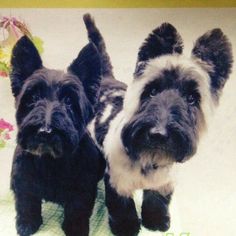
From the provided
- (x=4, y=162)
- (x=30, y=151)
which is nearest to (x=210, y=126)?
(x=30, y=151)

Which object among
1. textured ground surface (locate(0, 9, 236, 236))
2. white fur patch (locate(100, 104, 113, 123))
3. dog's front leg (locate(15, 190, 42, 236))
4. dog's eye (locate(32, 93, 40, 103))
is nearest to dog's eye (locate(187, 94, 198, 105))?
textured ground surface (locate(0, 9, 236, 236))

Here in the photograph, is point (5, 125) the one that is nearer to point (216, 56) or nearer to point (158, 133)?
point (158, 133)

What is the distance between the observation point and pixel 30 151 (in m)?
1.71

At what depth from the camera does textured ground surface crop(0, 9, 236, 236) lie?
1.86 meters

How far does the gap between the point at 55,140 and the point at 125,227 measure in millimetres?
429

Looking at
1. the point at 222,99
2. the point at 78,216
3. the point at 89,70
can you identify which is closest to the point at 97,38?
the point at 89,70

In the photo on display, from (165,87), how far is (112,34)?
0.33 metres

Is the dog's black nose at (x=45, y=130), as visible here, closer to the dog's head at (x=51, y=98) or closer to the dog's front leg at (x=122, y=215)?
the dog's head at (x=51, y=98)

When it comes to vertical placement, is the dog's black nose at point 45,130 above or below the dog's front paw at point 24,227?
above

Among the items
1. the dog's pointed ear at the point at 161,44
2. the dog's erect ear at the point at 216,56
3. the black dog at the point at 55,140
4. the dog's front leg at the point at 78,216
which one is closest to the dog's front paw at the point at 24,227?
the black dog at the point at 55,140

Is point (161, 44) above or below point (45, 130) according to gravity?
above

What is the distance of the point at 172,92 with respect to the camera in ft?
5.68

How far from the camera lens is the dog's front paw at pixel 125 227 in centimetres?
181

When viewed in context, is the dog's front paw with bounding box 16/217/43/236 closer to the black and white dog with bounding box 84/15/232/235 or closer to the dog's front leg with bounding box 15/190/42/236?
the dog's front leg with bounding box 15/190/42/236
